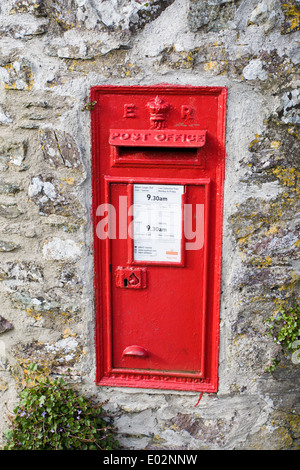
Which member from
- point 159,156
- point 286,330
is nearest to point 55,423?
point 286,330

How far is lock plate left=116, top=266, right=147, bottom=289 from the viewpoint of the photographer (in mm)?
1918

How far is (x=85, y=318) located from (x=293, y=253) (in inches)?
42.5

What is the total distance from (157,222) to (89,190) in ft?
1.19

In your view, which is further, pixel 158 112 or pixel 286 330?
pixel 286 330

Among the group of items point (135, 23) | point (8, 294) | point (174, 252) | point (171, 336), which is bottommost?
point (171, 336)

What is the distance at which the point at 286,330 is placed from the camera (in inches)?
75.1

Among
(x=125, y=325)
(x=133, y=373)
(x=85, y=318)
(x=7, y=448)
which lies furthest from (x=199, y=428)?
(x=7, y=448)

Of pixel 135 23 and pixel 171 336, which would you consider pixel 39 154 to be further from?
pixel 171 336

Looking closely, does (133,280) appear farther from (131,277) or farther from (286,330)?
(286,330)

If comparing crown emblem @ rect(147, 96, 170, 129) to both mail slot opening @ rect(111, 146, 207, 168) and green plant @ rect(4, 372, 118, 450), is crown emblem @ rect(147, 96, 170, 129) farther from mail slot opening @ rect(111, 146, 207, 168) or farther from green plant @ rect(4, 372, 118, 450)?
green plant @ rect(4, 372, 118, 450)

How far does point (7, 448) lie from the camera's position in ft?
6.21

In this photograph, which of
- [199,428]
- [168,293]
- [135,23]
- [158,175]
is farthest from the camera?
[199,428]

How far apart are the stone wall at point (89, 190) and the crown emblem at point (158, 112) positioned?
0.10 m

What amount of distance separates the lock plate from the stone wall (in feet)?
0.50
